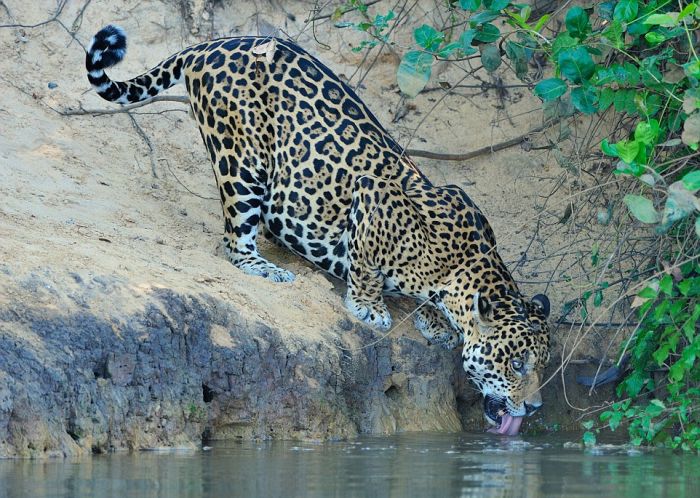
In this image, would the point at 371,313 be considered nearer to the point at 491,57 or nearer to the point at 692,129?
the point at 491,57

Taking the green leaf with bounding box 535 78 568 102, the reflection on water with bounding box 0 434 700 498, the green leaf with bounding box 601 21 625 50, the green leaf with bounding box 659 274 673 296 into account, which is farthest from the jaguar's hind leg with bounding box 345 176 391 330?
the green leaf with bounding box 659 274 673 296

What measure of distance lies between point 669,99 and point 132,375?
149 inches

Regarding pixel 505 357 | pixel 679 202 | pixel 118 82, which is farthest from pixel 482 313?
pixel 118 82

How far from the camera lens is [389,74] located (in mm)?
14234

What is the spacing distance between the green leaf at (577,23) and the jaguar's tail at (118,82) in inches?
152

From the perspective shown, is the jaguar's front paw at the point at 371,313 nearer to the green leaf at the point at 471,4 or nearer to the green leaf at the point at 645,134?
the green leaf at the point at 471,4

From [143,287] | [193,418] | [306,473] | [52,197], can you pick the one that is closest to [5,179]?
[52,197]

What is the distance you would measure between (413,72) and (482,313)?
233cm

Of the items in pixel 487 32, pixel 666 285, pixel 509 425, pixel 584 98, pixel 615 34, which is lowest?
pixel 509 425

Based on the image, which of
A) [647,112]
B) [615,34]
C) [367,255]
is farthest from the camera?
[367,255]

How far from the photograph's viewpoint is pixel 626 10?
7781mm

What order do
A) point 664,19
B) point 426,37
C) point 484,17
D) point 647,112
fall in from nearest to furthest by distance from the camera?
point 664,19 < point 647,112 < point 484,17 < point 426,37

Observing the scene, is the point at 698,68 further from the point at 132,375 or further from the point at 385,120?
the point at 385,120

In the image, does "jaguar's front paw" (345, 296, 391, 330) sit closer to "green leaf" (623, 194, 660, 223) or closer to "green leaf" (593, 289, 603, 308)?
"green leaf" (593, 289, 603, 308)
